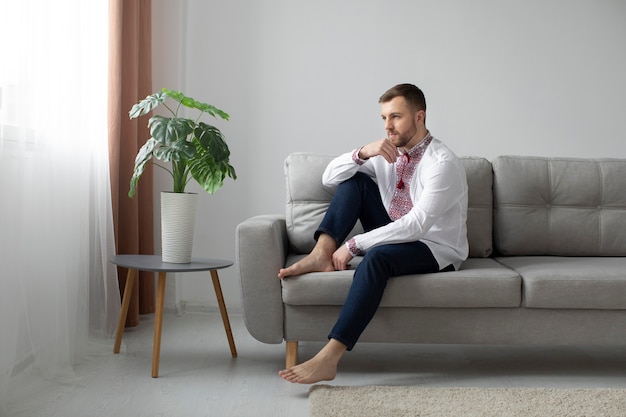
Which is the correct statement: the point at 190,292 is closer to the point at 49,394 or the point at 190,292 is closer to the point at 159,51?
the point at 159,51

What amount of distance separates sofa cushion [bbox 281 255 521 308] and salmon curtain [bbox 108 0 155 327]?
109 cm

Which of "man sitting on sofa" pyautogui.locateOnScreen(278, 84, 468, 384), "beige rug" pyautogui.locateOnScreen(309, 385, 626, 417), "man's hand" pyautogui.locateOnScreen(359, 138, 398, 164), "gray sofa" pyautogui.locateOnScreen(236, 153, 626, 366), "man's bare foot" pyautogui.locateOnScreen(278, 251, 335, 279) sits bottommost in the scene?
"beige rug" pyautogui.locateOnScreen(309, 385, 626, 417)

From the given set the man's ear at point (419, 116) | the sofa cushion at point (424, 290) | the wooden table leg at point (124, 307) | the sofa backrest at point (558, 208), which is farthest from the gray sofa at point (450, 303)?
the man's ear at point (419, 116)

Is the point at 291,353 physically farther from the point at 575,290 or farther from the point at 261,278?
the point at 575,290

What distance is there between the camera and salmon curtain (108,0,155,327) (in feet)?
10.2

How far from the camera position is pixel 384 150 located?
104 inches

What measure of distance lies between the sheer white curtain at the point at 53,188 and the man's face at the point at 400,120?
1.21 meters

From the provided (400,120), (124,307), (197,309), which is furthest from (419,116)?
(197,309)

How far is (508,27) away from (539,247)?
51.9 inches

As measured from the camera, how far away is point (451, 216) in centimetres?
267

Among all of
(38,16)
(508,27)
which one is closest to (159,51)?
(38,16)

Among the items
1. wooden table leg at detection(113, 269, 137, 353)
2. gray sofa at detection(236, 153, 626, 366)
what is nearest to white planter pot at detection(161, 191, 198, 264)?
wooden table leg at detection(113, 269, 137, 353)

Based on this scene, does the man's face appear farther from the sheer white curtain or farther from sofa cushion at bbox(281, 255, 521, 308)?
the sheer white curtain

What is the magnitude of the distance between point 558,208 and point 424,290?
0.97m
